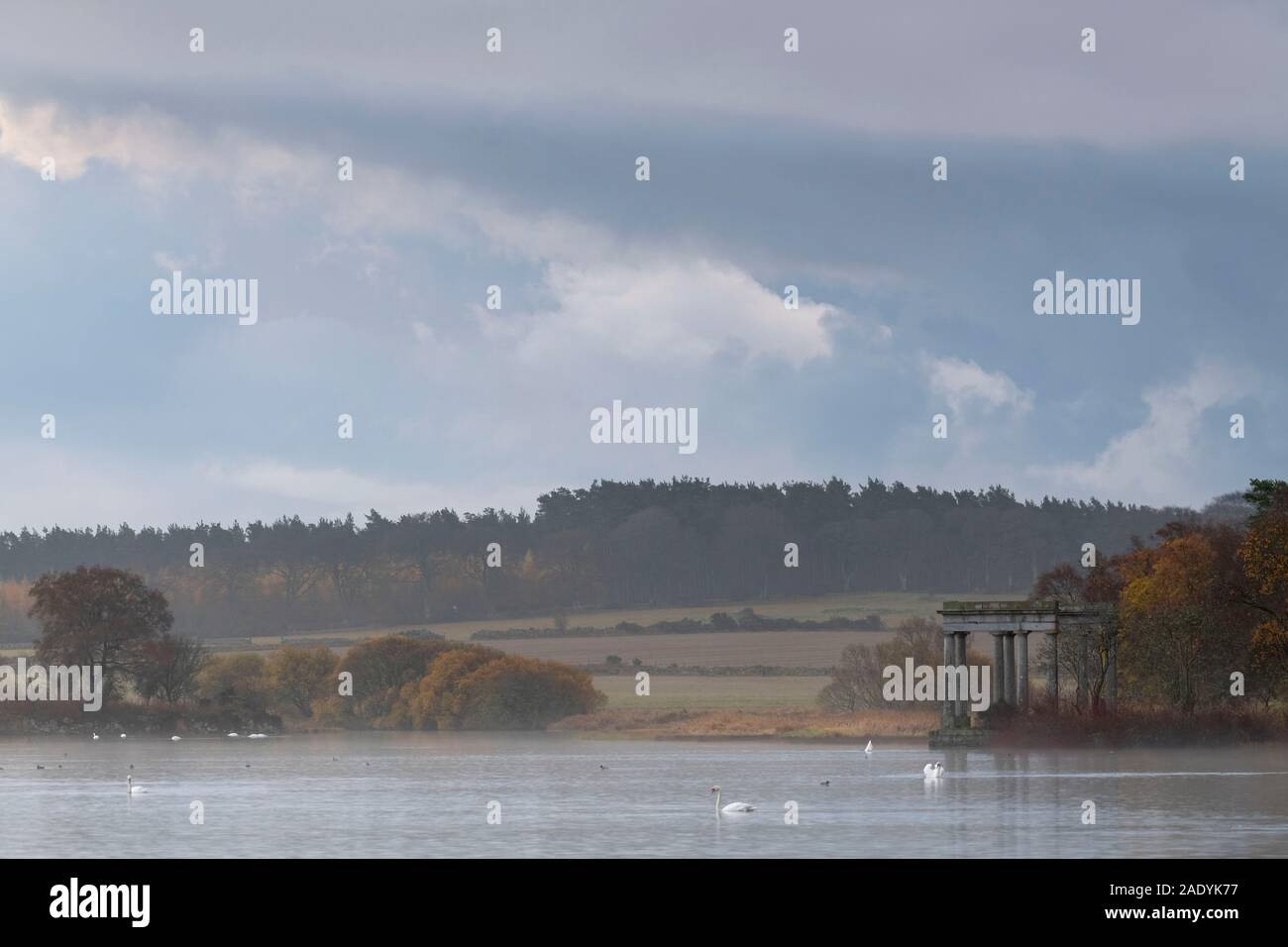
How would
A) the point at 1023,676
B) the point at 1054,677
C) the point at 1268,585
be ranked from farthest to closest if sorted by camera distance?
the point at 1023,676 < the point at 1054,677 < the point at 1268,585

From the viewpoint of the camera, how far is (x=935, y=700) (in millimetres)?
144750

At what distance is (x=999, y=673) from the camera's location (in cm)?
11250

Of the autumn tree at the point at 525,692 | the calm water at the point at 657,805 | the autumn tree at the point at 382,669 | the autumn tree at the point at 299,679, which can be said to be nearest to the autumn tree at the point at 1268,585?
the calm water at the point at 657,805

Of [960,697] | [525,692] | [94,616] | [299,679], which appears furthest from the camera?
[299,679]

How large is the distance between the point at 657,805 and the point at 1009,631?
50.2 metres

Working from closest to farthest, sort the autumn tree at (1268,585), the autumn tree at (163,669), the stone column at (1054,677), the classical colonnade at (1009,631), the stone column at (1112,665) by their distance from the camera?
the autumn tree at (1268,585)
the classical colonnade at (1009,631)
the stone column at (1054,677)
the stone column at (1112,665)
the autumn tree at (163,669)

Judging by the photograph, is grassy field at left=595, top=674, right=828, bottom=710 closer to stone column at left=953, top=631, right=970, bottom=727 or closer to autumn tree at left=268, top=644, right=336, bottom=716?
A: autumn tree at left=268, top=644, right=336, bottom=716

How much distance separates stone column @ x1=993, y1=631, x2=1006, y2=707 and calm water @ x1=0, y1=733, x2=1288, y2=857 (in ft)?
28.2

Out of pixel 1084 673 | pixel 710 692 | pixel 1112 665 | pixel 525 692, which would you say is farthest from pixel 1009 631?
pixel 525 692

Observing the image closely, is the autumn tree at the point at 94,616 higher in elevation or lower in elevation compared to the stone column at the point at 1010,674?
higher

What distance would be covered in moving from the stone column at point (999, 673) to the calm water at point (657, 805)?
28.2 ft

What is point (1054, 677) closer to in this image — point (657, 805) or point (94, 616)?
point (657, 805)

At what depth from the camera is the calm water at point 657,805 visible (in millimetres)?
47219

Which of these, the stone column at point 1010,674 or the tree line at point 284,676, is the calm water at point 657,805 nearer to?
the stone column at point 1010,674
